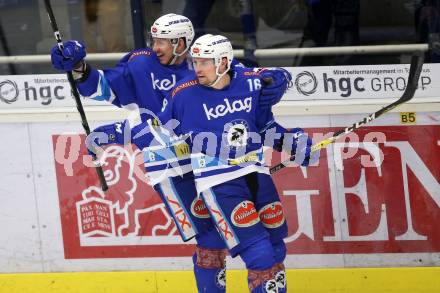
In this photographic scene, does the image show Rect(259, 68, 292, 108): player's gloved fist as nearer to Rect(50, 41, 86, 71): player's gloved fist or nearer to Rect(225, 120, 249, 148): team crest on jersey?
Rect(225, 120, 249, 148): team crest on jersey

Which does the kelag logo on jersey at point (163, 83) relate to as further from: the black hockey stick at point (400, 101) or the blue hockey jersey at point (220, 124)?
the black hockey stick at point (400, 101)

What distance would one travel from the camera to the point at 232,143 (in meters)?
5.27

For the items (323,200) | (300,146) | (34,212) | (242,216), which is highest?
(300,146)

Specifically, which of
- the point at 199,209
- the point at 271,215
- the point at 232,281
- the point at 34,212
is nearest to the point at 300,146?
the point at 271,215

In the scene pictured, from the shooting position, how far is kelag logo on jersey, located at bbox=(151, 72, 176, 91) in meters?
5.57

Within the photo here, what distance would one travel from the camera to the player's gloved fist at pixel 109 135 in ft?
18.2

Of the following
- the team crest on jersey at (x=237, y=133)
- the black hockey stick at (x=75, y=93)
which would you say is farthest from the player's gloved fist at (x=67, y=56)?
the team crest on jersey at (x=237, y=133)

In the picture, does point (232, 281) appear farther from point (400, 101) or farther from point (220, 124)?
point (400, 101)

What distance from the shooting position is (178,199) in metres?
5.65

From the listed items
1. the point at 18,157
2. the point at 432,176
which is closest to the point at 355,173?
the point at 432,176

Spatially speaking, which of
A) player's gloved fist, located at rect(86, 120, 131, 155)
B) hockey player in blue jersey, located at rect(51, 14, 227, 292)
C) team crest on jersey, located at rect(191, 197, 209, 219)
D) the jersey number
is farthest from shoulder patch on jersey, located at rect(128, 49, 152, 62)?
team crest on jersey, located at rect(191, 197, 209, 219)

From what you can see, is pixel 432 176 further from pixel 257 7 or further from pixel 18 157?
pixel 18 157

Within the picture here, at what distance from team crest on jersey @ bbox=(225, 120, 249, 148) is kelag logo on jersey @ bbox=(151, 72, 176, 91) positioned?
1.52 feet

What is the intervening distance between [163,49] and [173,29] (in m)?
0.11
